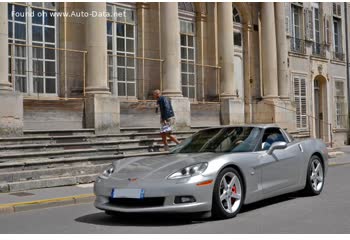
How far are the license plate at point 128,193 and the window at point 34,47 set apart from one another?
7.79m

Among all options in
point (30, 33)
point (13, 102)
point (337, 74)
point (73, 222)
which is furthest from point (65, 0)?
point (337, 74)

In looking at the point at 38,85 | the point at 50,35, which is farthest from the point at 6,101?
the point at 50,35

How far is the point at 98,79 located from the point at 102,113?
1.04 metres

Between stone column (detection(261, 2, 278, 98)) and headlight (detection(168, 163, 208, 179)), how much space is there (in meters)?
14.1

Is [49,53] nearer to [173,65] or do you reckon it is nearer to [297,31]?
[173,65]

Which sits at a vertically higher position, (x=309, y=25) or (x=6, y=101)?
(x=309, y=25)

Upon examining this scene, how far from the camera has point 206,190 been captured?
6.61 m

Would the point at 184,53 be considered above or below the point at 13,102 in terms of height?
above

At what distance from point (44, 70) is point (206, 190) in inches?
368

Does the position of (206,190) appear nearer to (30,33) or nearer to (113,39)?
(30,33)

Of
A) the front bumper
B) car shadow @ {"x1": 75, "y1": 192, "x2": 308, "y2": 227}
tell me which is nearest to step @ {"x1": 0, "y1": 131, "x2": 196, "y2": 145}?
car shadow @ {"x1": 75, "y1": 192, "x2": 308, "y2": 227}

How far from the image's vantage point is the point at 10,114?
38.9 feet

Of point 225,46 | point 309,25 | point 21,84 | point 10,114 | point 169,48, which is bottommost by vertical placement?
point 10,114

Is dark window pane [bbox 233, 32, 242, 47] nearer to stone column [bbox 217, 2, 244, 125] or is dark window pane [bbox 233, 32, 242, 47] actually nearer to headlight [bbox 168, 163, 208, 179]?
stone column [bbox 217, 2, 244, 125]
